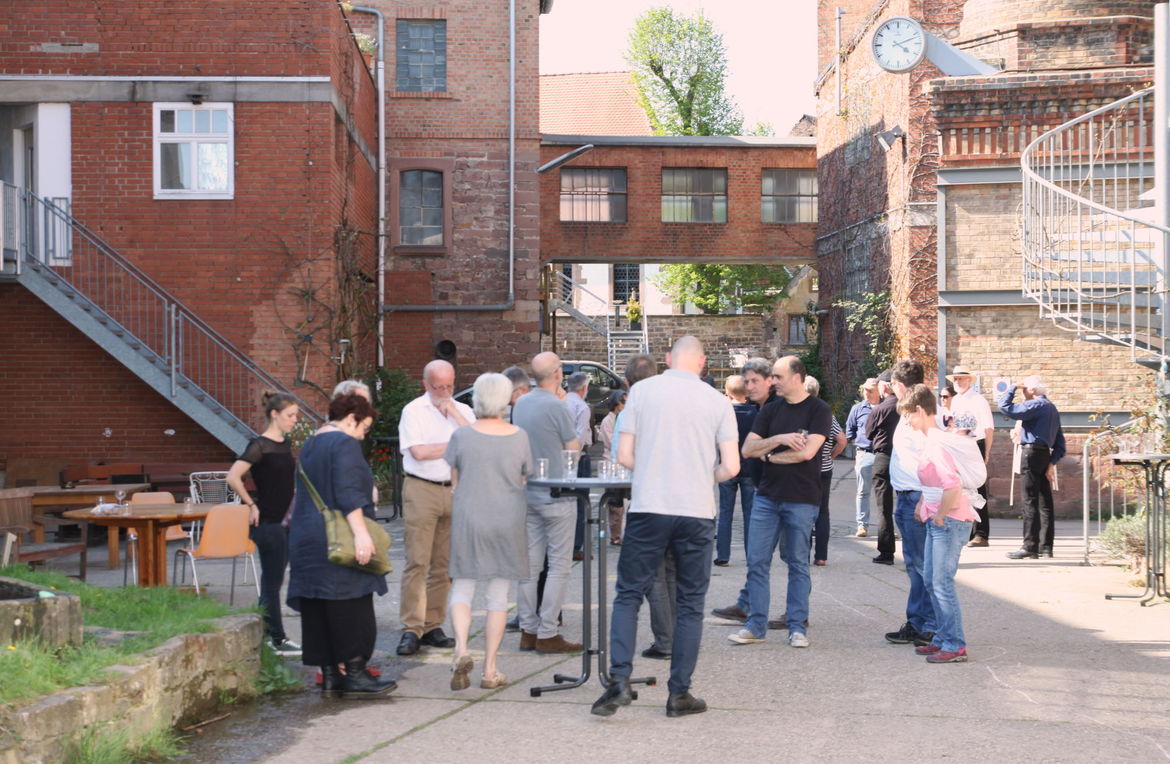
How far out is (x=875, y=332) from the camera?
71.1 ft

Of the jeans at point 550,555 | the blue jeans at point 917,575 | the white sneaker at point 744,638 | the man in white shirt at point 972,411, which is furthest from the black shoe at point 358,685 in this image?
the man in white shirt at point 972,411

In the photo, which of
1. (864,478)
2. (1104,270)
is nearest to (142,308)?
(864,478)

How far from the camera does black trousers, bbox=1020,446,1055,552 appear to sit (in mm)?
13250

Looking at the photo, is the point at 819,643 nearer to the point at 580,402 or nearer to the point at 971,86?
the point at 580,402

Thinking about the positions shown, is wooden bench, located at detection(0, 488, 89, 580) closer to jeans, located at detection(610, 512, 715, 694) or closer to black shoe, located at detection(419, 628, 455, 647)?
black shoe, located at detection(419, 628, 455, 647)

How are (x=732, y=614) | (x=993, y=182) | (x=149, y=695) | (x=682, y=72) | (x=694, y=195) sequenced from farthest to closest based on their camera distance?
(x=682, y=72) < (x=694, y=195) < (x=993, y=182) < (x=732, y=614) < (x=149, y=695)

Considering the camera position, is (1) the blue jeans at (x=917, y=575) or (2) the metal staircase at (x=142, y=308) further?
(2) the metal staircase at (x=142, y=308)

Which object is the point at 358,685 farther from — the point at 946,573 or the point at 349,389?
the point at 946,573

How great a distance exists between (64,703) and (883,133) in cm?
1821

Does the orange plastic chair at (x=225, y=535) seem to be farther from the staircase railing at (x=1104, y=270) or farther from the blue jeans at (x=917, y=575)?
the staircase railing at (x=1104, y=270)

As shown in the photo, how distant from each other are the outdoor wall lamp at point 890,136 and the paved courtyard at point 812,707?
12.0m

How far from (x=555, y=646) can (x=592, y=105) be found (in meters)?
47.0

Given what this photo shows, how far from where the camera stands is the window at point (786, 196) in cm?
3506

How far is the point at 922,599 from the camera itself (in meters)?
8.89
